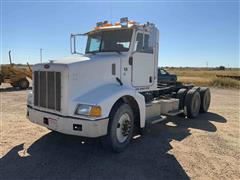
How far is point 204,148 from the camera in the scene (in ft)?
19.1

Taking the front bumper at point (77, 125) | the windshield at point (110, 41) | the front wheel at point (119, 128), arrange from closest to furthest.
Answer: the front bumper at point (77, 125) → the front wheel at point (119, 128) → the windshield at point (110, 41)

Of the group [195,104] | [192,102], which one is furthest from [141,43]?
[195,104]

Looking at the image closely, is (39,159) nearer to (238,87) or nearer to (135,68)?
(135,68)

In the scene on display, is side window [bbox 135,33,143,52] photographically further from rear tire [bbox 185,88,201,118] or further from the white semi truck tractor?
rear tire [bbox 185,88,201,118]

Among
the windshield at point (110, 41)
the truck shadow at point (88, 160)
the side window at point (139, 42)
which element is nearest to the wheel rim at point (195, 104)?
the truck shadow at point (88, 160)

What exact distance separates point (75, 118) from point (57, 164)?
92cm

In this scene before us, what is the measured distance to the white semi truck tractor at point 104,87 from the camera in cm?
473

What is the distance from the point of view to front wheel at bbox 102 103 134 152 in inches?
199

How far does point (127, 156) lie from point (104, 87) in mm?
1520

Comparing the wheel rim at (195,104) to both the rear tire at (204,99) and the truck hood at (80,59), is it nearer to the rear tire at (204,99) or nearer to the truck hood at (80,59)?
the rear tire at (204,99)

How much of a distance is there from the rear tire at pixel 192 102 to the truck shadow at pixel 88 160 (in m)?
2.53

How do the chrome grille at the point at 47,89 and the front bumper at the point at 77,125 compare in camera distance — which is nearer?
the front bumper at the point at 77,125

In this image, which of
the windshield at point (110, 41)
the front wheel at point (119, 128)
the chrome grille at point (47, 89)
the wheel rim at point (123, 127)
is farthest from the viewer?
the windshield at point (110, 41)

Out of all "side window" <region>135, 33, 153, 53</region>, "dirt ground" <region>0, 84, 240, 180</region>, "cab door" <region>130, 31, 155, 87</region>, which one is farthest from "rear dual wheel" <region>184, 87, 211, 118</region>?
"side window" <region>135, 33, 153, 53</region>
